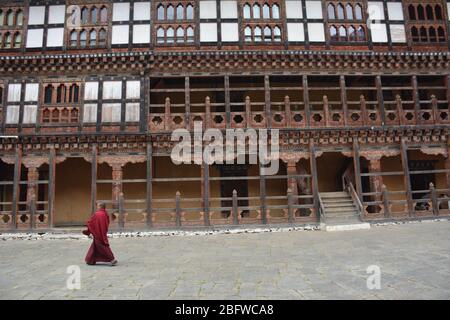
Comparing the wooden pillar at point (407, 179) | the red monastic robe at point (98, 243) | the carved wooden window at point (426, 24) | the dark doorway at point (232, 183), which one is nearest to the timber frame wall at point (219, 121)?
the wooden pillar at point (407, 179)

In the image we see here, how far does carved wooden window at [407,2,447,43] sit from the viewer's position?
54.0 ft

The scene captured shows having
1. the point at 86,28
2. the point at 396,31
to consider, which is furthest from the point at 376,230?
the point at 86,28

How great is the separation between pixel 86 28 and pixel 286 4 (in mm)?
9860

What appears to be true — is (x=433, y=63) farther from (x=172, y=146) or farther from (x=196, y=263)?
(x=196, y=263)

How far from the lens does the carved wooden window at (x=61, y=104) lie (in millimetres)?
15141

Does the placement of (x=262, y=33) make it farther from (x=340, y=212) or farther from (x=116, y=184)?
(x=116, y=184)

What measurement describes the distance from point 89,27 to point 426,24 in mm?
16765

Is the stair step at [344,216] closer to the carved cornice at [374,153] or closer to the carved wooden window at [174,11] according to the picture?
the carved cornice at [374,153]

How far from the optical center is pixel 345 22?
16203mm

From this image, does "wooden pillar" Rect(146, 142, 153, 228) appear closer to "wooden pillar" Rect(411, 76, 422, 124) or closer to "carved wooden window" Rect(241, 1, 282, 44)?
"carved wooden window" Rect(241, 1, 282, 44)

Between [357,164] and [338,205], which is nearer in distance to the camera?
[338,205]

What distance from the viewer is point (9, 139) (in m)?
14.9

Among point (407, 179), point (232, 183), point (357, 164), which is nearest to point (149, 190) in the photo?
point (232, 183)

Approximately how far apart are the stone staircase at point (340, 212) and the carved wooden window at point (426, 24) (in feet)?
29.1
